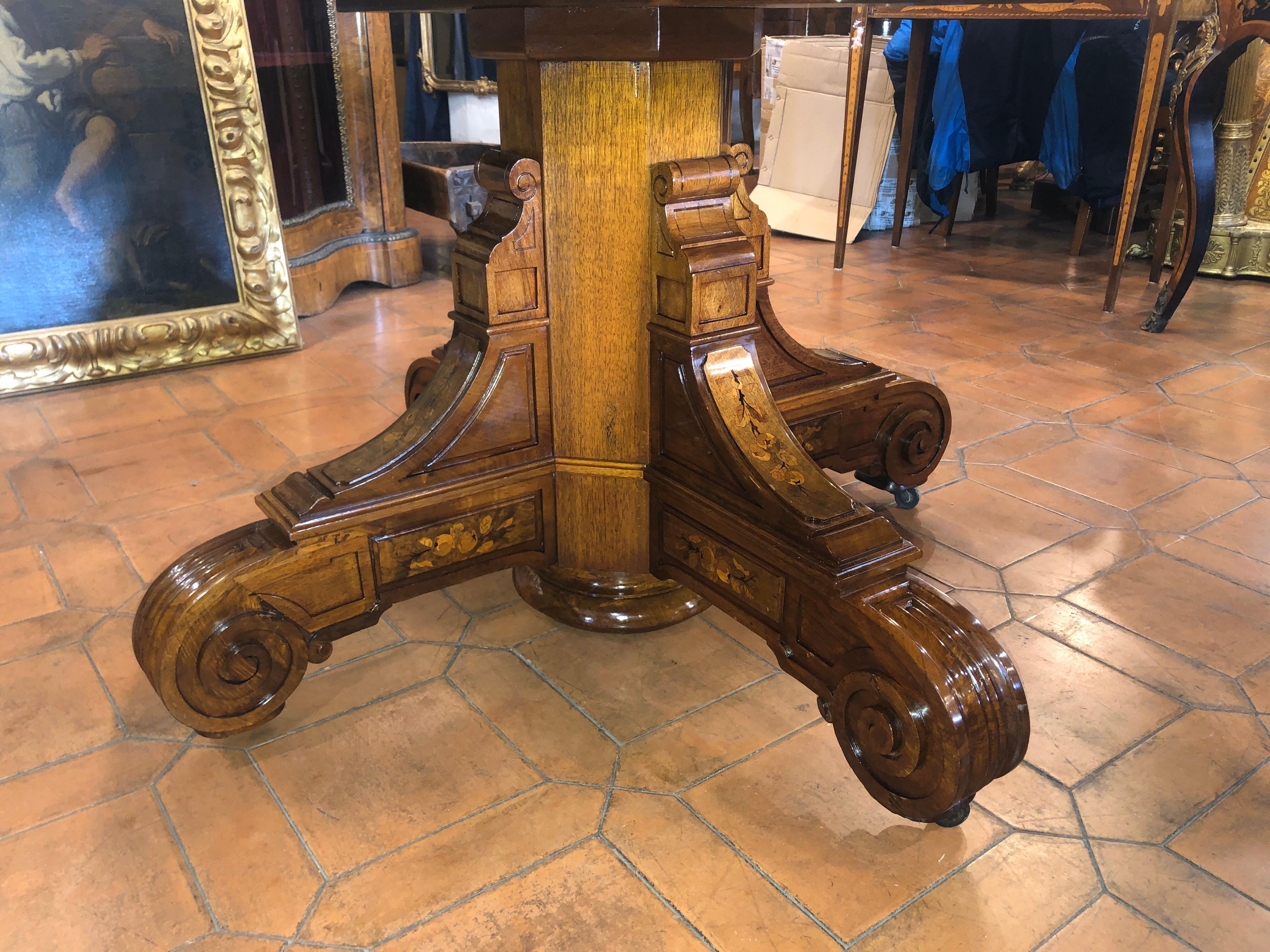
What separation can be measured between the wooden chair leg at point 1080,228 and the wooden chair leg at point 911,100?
68 cm

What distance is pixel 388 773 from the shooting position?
1309mm

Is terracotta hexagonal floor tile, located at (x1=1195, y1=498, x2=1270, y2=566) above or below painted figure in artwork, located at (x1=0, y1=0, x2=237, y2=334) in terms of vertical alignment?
below

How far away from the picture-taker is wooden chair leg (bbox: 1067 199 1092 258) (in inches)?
160

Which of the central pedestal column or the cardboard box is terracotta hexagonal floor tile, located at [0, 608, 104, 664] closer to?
the central pedestal column

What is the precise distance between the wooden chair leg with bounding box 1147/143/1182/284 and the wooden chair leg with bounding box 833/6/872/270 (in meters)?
1.05

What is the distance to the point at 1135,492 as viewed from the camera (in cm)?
209

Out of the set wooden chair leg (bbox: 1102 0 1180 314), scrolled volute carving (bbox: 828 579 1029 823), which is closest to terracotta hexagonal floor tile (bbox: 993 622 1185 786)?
scrolled volute carving (bbox: 828 579 1029 823)

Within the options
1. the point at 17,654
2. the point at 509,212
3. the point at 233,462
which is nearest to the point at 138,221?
the point at 233,462

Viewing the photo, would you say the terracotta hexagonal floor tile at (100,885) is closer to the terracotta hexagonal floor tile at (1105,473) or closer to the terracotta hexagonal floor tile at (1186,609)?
the terracotta hexagonal floor tile at (1186,609)

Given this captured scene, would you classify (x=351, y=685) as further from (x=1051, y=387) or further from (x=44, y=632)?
(x=1051, y=387)

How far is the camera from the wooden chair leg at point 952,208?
430cm

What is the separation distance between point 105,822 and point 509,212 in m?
0.90

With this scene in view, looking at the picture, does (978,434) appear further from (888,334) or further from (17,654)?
(17,654)

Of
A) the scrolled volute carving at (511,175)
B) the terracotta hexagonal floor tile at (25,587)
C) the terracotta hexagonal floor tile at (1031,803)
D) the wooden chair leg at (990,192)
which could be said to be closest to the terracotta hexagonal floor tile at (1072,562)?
the terracotta hexagonal floor tile at (1031,803)
